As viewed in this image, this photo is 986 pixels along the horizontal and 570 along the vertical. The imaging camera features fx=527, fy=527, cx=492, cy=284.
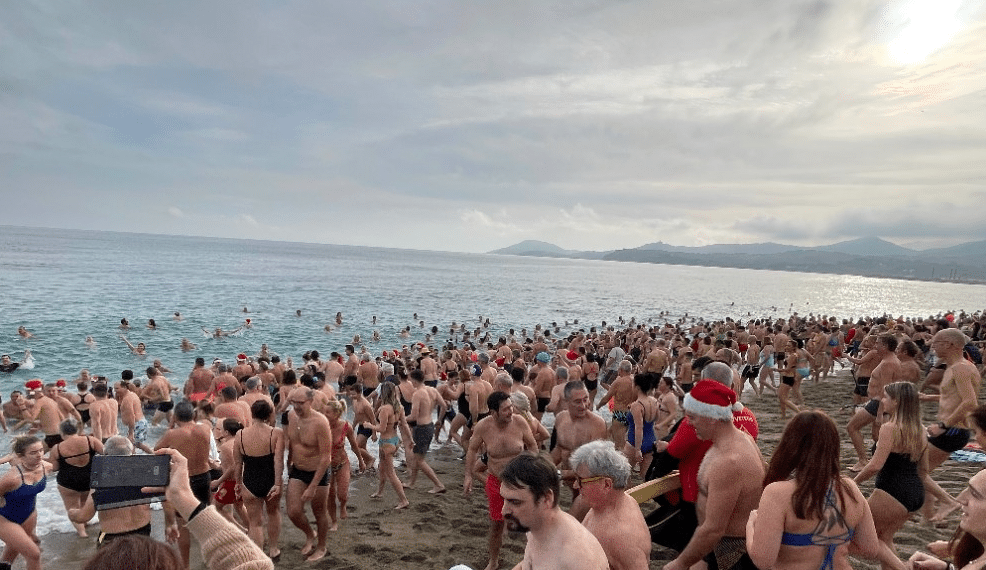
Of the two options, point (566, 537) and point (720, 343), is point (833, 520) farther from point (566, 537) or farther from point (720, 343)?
point (720, 343)

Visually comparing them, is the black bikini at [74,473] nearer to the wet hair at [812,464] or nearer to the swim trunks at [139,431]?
the swim trunks at [139,431]

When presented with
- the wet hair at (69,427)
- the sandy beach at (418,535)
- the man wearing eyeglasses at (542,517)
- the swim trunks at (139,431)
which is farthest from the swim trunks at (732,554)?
the swim trunks at (139,431)

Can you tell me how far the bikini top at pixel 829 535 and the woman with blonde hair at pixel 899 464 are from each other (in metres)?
1.95

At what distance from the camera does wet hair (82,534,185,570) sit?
1.44 m

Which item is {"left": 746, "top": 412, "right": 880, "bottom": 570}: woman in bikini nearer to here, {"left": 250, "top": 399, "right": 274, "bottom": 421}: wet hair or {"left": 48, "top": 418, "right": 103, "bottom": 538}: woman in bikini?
{"left": 250, "top": 399, "right": 274, "bottom": 421}: wet hair

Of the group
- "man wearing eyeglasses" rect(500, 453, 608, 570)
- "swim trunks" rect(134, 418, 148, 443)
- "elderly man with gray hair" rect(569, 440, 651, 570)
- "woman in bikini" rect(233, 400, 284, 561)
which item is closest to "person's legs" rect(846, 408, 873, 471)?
"elderly man with gray hair" rect(569, 440, 651, 570)

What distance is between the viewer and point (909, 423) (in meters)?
4.13

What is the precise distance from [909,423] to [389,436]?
5.81 m

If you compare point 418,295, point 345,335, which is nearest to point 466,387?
point 345,335

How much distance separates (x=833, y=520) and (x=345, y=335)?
29.6 m

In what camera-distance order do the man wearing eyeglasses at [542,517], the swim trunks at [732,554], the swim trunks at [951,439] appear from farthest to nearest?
the swim trunks at [951,439] → the swim trunks at [732,554] → the man wearing eyeglasses at [542,517]

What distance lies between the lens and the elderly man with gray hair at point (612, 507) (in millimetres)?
2574

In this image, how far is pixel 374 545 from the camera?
6.04m

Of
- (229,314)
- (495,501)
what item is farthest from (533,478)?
(229,314)
